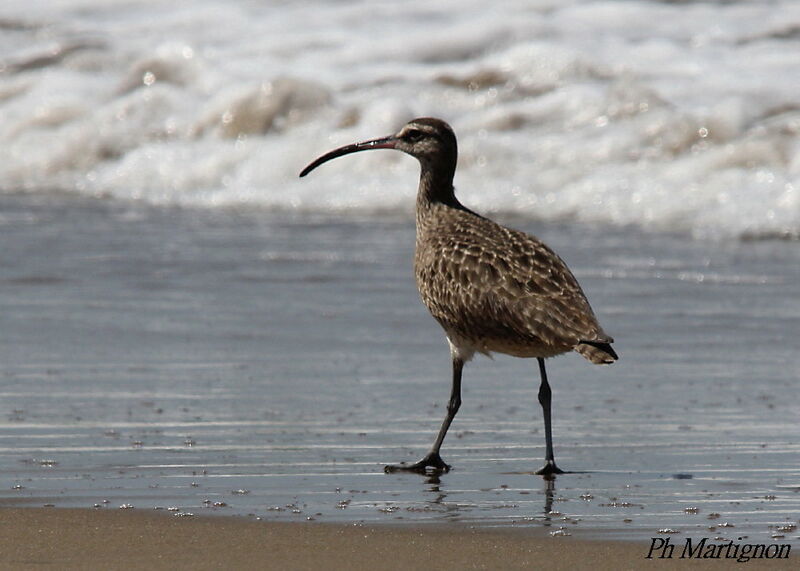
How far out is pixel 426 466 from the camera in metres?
5.40

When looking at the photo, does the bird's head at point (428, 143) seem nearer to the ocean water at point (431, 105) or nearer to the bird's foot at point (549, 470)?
the bird's foot at point (549, 470)

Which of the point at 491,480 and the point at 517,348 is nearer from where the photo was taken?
the point at 491,480

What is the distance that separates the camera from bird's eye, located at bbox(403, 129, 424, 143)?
691 centimetres

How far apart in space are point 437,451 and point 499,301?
1.95 ft

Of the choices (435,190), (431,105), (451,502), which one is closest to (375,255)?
(435,190)

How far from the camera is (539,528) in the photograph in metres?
4.49

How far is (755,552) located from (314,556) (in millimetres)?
1163

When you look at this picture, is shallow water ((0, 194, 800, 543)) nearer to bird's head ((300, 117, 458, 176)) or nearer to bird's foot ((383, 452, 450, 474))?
bird's foot ((383, 452, 450, 474))

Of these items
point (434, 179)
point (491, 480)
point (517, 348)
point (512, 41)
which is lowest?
point (491, 480)

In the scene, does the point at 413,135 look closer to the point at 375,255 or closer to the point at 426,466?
the point at 426,466

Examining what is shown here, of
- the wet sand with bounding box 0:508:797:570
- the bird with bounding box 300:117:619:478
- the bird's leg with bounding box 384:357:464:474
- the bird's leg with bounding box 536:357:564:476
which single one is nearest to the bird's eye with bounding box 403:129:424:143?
the bird with bounding box 300:117:619:478

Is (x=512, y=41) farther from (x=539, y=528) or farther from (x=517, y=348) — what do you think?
(x=539, y=528)

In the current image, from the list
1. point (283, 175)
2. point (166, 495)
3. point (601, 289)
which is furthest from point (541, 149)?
point (166, 495)

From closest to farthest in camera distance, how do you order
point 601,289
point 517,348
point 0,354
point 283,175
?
1. point 517,348
2. point 0,354
3. point 601,289
4. point 283,175
